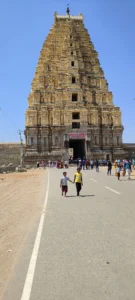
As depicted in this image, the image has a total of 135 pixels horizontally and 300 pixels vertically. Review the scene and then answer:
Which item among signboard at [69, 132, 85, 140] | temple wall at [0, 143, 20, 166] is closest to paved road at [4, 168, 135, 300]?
signboard at [69, 132, 85, 140]

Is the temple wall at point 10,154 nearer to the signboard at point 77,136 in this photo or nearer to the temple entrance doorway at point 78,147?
the temple entrance doorway at point 78,147

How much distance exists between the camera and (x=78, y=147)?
68062 mm

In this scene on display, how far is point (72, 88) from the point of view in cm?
6184

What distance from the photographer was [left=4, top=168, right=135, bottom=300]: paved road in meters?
4.54

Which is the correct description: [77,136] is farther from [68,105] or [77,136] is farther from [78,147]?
[78,147]

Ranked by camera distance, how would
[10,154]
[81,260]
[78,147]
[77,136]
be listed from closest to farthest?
[81,260] < [77,136] < [10,154] < [78,147]

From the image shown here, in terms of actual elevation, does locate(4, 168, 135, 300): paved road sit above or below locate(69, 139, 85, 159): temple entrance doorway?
below

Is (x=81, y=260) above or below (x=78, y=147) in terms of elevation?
below

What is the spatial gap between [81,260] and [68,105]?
2190 inches

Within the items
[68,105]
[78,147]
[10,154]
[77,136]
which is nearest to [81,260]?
[77,136]

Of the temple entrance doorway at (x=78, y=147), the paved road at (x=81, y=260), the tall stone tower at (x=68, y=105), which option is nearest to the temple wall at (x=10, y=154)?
the tall stone tower at (x=68, y=105)

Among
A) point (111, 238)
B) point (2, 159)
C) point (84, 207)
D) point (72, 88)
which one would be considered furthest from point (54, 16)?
point (111, 238)

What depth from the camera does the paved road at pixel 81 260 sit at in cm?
454

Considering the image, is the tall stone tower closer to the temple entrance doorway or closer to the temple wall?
the temple entrance doorway
